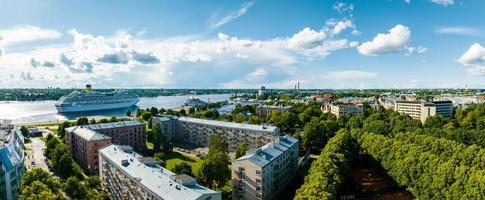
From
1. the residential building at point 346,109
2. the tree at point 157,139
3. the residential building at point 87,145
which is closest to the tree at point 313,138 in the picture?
the tree at point 157,139

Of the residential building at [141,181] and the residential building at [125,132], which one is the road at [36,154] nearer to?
the residential building at [125,132]

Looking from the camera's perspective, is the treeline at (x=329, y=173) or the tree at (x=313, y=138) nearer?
the treeline at (x=329, y=173)

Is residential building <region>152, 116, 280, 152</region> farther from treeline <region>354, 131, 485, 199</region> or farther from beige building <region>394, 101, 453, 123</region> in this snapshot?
beige building <region>394, 101, 453, 123</region>

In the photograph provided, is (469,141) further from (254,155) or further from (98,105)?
(98,105)

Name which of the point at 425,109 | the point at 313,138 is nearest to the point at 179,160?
the point at 313,138

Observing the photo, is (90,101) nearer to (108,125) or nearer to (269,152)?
(108,125)

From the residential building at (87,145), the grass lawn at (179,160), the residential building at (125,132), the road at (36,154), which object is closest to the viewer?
the residential building at (87,145)
